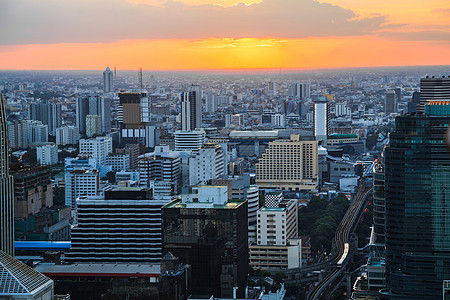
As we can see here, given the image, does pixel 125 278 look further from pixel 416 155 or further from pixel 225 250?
pixel 416 155

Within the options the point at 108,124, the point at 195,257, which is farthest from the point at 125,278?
the point at 108,124

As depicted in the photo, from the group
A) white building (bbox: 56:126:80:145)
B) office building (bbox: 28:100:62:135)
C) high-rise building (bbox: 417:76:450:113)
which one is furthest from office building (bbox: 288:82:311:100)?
high-rise building (bbox: 417:76:450:113)

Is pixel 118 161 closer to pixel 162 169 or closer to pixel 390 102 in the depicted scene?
pixel 162 169

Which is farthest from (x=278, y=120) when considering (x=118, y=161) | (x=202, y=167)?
(x=202, y=167)

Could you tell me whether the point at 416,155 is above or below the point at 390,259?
above

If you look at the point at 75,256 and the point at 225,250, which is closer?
the point at 225,250

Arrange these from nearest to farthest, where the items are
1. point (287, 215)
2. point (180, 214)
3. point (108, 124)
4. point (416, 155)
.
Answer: point (416, 155) < point (180, 214) < point (287, 215) < point (108, 124)

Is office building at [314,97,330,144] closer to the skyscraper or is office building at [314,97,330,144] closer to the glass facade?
the skyscraper
